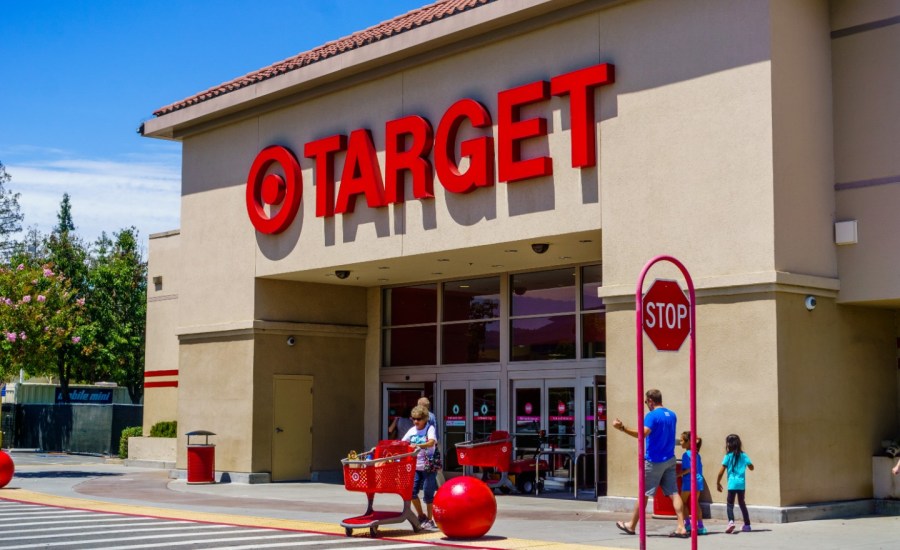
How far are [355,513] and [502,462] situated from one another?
11.4 feet

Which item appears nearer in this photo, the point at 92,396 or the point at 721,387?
the point at 721,387

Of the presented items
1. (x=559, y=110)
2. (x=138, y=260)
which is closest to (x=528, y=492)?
(x=559, y=110)

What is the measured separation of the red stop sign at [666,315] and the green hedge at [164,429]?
25.0 metres

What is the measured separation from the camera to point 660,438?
14930 millimetres

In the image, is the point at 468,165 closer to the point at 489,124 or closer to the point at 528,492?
the point at 489,124

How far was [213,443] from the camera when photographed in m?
27.1

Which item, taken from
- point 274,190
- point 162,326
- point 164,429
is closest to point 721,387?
point 274,190

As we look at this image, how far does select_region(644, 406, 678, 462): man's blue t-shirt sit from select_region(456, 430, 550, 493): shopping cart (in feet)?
21.0

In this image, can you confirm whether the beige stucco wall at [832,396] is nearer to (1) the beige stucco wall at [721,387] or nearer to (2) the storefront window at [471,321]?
(1) the beige stucco wall at [721,387]

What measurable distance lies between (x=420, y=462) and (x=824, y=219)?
7713 millimetres

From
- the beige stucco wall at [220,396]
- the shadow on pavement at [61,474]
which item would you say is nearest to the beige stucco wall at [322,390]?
the beige stucco wall at [220,396]

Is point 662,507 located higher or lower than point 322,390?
lower

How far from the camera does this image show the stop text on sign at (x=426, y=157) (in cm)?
1952

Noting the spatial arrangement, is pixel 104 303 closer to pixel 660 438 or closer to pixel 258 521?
pixel 258 521
